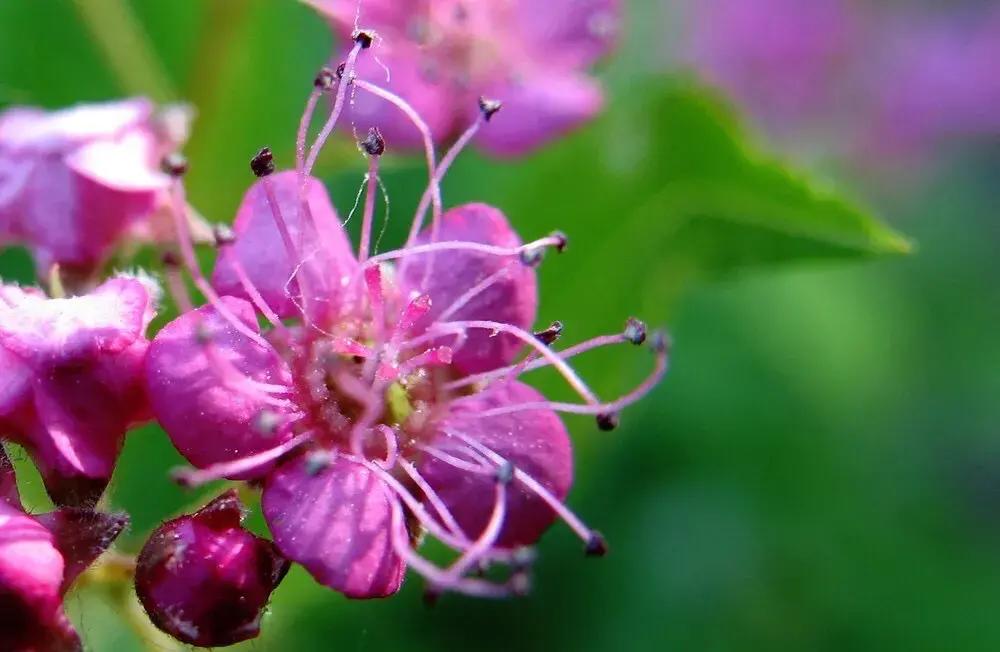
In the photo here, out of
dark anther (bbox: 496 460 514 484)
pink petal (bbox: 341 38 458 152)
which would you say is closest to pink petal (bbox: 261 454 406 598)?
dark anther (bbox: 496 460 514 484)

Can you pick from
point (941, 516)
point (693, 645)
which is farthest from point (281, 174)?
point (941, 516)

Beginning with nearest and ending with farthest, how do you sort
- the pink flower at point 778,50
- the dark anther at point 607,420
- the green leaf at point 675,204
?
1. the dark anther at point 607,420
2. the green leaf at point 675,204
3. the pink flower at point 778,50

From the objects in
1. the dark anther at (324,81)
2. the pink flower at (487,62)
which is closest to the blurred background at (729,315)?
the pink flower at (487,62)

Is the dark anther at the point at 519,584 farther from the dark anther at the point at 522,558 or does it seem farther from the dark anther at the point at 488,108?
the dark anther at the point at 488,108

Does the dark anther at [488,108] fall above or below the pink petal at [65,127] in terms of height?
above

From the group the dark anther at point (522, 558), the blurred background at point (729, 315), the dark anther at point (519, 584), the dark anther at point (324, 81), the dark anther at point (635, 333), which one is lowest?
the blurred background at point (729, 315)

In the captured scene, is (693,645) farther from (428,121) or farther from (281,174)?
(281,174)

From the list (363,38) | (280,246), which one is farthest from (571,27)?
(280,246)

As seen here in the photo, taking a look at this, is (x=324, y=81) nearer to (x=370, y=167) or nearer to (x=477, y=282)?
(x=370, y=167)
